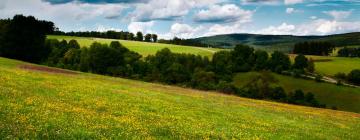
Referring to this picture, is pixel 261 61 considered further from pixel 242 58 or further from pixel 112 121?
pixel 112 121

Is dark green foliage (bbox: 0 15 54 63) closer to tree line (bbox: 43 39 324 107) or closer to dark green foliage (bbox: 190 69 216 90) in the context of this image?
tree line (bbox: 43 39 324 107)

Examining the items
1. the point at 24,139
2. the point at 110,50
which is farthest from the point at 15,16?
the point at 24,139

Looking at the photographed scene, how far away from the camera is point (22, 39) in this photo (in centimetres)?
11125

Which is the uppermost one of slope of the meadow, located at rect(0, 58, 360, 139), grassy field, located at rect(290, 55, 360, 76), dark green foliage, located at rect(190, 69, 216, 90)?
slope of the meadow, located at rect(0, 58, 360, 139)

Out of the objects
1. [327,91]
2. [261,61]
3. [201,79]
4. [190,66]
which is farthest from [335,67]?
[201,79]

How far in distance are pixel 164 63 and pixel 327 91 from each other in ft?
210

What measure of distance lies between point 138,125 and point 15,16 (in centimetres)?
10095

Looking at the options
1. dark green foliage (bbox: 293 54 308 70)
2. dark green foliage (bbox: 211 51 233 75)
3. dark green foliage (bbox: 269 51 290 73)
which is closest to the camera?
dark green foliage (bbox: 211 51 233 75)

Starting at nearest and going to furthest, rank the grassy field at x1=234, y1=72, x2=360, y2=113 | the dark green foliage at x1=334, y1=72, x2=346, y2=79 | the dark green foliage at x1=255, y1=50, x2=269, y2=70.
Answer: the grassy field at x1=234, y1=72, x2=360, y2=113 < the dark green foliage at x1=334, y1=72, x2=346, y2=79 < the dark green foliage at x1=255, y1=50, x2=269, y2=70

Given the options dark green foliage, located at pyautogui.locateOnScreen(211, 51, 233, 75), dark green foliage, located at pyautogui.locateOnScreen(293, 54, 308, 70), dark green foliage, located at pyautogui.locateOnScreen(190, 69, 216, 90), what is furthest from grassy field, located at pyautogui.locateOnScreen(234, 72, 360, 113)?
dark green foliage, located at pyautogui.locateOnScreen(293, 54, 308, 70)

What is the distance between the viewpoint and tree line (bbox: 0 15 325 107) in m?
114

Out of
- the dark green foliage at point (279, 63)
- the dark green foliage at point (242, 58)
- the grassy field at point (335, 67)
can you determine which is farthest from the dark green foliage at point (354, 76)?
the dark green foliage at point (242, 58)

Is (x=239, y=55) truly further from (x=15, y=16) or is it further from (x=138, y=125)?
(x=138, y=125)

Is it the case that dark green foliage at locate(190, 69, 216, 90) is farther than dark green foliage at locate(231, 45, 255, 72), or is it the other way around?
dark green foliage at locate(231, 45, 255, 72)
